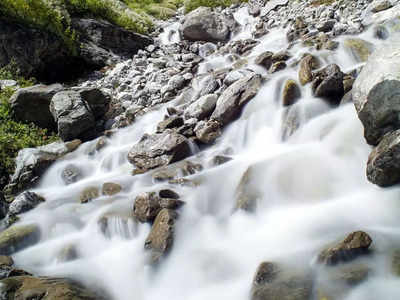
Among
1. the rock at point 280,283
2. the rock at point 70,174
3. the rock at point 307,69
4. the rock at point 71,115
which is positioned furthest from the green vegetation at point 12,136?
the rock at point 280,283

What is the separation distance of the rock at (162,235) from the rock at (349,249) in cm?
203

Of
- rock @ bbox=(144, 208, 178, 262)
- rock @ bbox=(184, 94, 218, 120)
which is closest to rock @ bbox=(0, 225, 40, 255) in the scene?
rock @ bbox=(144, 208, 178, 262)

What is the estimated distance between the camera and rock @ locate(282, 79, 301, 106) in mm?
7070

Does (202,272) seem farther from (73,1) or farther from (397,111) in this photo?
(73,1)

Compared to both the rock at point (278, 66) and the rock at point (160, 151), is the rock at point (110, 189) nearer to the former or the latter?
the rock at point (160, 151)

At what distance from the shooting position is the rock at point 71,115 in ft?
30.2

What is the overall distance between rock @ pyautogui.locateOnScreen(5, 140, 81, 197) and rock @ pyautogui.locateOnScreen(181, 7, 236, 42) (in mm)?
8691

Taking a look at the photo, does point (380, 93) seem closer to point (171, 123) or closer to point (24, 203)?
point (171, 123)

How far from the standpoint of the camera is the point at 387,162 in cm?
398

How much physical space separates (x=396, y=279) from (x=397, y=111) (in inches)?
84.5

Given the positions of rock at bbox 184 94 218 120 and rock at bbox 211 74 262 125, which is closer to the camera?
rock at bbox 211 74 262 125

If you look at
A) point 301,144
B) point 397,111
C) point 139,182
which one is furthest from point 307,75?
point 139,182

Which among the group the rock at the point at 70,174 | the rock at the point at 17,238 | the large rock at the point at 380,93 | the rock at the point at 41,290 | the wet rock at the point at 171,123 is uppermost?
the large rock at the point at 380,93

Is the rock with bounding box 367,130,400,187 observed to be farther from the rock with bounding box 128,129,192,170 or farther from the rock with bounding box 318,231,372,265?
the rock with bounding box 128,129,192,170
